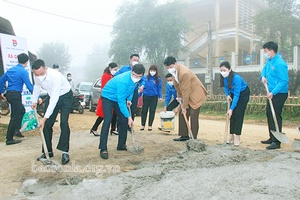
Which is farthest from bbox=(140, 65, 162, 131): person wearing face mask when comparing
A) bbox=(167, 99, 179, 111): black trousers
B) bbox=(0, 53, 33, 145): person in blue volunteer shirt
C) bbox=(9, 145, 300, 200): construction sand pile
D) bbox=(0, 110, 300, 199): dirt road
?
bbox=(9, 145, 300, 200): construction sand pile

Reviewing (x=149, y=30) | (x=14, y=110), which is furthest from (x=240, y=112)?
(x=149, y=30)

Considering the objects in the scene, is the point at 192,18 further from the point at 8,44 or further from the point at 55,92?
the point at 55,92

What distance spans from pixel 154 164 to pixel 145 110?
290 cm

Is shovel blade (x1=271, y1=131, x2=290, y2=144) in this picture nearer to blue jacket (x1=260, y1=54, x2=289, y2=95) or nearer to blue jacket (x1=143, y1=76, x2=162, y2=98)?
blue jacket (x1=260, y1=54, x2=289, y2=95)

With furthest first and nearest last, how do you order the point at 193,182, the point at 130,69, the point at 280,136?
1. the point at 130,69
2. the point at 280,136
3. the point at 193,182

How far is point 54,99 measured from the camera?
157 inches

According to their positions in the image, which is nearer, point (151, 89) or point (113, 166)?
point (113, 166)

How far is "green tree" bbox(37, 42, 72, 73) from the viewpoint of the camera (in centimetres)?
4197

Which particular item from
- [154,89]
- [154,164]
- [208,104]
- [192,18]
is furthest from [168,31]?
[154,164]

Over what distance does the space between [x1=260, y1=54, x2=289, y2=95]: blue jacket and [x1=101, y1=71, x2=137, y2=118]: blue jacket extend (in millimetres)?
2302

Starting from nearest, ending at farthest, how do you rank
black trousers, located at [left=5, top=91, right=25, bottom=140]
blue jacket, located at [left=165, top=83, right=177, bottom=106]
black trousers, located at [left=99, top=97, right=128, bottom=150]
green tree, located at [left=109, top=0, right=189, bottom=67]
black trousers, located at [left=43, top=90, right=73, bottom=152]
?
black trousers, located at [left=43, top=90, right=73, bottom=152] < black trousers, located at [left=99, top=97, right=128, bottom=150] < black trousers, located at [left=5, top=91, right=25, bottom=140] < blue jacket, located at [left=165, top=83, right=177, bottom=106] < green tree, located at [left=109, top=0, right=189, bottom=67]

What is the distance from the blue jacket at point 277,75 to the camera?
188 inches

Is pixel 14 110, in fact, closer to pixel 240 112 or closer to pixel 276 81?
pixel 240 112

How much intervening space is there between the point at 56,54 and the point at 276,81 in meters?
40.4
